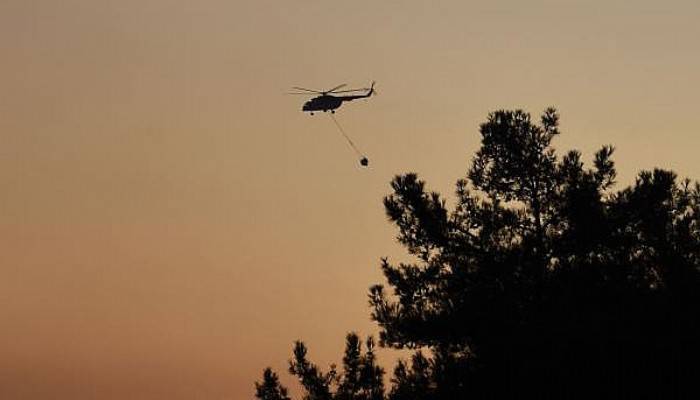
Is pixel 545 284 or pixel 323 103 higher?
pixel 323 103

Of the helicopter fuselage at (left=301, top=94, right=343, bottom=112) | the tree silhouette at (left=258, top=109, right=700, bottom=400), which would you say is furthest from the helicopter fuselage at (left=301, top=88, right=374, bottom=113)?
the tree silhouette at (left=258, top=109, right=700, bottom=400)

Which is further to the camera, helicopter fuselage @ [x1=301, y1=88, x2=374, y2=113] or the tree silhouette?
helicopter fuselage @ [x1=301, y1=88, x2=374, y2=113]

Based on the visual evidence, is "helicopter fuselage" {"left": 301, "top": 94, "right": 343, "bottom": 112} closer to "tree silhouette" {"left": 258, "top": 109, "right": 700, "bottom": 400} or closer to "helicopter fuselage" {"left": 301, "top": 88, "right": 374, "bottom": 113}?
"helicopter fuselage" {"left": 301, "top": 88, "right": 374, "bottom": 113}

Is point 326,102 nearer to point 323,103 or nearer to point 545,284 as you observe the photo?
point 323,103

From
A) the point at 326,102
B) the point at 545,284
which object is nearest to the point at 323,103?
the point at 326,102

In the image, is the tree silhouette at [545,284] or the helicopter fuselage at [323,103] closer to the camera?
the tree silhouette at [545,284]

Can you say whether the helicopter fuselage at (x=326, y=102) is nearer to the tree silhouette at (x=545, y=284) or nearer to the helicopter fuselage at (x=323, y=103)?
the helicopter fuselage at (x=323, y=103)

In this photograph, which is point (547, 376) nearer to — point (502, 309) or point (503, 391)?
point (503, 391)

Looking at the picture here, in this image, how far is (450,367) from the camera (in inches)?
1368

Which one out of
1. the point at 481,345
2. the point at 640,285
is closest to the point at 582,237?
the point at 640,285

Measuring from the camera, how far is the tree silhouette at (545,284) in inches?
1266

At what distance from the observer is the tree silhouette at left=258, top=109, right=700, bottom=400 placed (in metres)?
32.2

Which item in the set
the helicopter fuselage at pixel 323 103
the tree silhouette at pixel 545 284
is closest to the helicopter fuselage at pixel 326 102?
the helicopter fuselage at pixel 323 103

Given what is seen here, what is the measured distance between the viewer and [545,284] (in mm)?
36250
